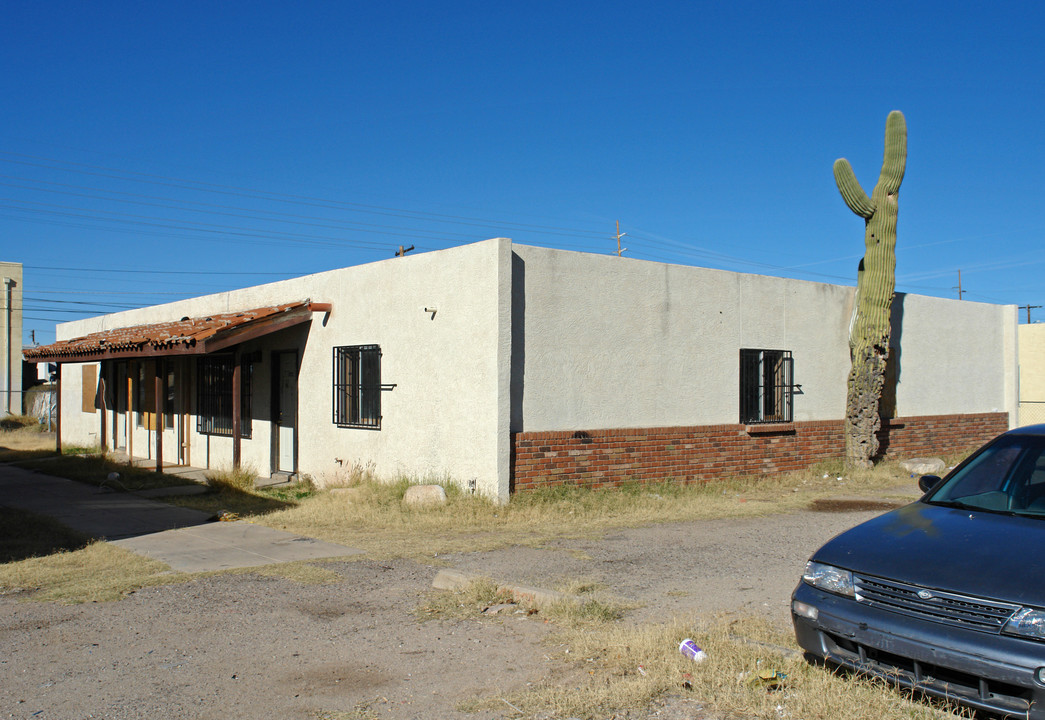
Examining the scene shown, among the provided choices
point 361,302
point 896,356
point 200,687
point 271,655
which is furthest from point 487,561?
point 896,356

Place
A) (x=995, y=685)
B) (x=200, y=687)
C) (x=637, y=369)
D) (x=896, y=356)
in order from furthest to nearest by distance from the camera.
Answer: (x=896, y=356)
(x=637, y=369)
(x=200, y=687)
(x=995, y=685)

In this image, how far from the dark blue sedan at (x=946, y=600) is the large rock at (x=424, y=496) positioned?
6.78 m

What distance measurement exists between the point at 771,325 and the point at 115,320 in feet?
49.5

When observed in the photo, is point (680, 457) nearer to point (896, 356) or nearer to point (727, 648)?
point (896, 356)

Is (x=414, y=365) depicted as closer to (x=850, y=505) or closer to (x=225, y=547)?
(x=225, y=547)

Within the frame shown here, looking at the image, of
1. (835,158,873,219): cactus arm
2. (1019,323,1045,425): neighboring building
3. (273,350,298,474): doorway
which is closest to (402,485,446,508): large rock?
(273,350,298,474): doorway

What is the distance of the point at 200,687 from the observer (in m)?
4.77

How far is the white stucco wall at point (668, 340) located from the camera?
37.9 ft

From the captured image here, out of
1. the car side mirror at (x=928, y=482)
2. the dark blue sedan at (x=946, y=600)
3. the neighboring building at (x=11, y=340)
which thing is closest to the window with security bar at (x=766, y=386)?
the car side mirror at (x=928, y=482)

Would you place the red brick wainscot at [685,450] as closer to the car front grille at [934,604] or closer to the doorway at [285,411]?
the doorway at [285,411]

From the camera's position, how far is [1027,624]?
12.1ft

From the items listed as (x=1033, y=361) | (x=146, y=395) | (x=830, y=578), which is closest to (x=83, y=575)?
(x=830, y=578)

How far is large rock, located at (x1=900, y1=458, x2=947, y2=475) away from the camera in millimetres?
15750

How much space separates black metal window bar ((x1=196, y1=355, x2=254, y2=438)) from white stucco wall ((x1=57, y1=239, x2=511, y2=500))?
26cm
